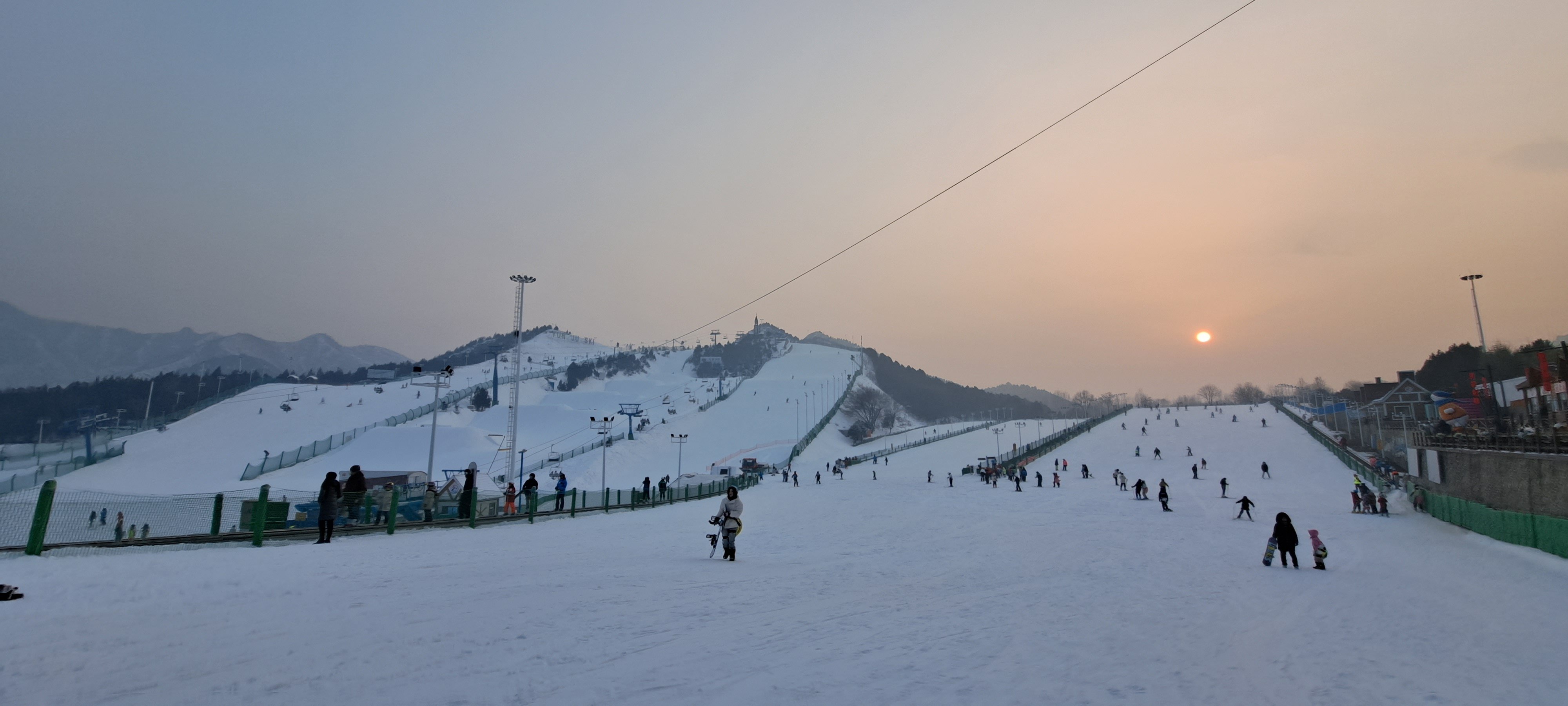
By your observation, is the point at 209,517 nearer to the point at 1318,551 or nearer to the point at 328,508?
the point at 328,508

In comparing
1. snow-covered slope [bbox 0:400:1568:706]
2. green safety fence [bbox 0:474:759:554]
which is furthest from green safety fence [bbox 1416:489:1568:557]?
green safety fence [bbox 0:474:759:554]

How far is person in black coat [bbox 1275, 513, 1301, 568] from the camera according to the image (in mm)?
15273

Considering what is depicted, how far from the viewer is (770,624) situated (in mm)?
8383

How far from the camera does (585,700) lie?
17.8ft

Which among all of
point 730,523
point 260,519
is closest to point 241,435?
point 260,519

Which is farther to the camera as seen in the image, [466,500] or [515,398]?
[515,398]

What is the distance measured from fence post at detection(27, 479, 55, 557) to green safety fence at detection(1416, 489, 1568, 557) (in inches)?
1108

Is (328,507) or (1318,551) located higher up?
(328,507)

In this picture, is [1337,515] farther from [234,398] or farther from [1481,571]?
[234,398]

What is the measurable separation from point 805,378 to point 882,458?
8861cm

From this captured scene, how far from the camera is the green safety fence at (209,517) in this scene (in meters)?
10.3

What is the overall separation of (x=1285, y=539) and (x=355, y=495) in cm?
1957

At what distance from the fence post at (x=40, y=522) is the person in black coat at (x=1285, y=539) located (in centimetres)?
2078

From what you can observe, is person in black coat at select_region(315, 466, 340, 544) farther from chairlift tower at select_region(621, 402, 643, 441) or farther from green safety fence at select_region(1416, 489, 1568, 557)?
chairlift tower at select_region(621, 402, 643, 441)
